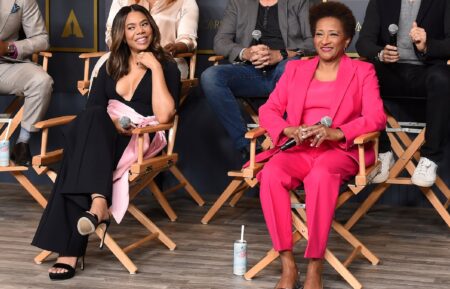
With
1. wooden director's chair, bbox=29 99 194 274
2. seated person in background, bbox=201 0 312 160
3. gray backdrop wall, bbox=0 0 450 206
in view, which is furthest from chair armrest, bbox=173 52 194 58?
wooden director's chair, bbox=29 99 194 274

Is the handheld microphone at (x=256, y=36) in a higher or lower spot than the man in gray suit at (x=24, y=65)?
higher

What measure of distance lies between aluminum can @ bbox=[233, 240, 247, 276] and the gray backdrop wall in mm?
1982

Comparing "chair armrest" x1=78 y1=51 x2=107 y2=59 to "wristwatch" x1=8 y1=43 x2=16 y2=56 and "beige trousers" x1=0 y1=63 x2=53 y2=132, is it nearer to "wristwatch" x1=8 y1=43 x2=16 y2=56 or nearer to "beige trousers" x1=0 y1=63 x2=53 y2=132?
"beige trousers" x1=0 y1=63 x2=53 y2=132

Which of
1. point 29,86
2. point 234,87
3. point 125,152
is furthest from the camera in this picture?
point 29,86

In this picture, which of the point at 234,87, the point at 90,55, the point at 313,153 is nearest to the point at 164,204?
the point at 234,87

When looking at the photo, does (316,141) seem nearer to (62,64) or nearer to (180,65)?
(180,65)

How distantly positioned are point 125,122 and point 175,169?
1473 mm

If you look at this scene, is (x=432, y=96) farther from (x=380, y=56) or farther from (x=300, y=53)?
(x=300, y=53)

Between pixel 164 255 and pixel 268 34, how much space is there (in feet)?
5.54

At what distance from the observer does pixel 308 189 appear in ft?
13.6

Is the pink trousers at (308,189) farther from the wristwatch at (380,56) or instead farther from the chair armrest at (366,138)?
the wristwatch at (380,56)

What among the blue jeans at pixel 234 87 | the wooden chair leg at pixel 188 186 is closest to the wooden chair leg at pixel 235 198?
the wooden chair leg at pixel 188 186

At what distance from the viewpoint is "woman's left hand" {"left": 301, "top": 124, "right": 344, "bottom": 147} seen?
432 centimetres

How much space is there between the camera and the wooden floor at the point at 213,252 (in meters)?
4.40
